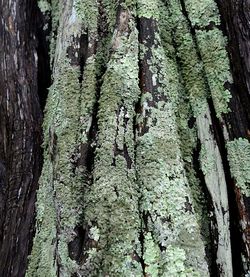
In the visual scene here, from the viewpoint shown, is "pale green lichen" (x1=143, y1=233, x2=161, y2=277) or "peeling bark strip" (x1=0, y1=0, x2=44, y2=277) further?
"peeling bark strip" (x1=0, y1=0, x2=44, y2=277)

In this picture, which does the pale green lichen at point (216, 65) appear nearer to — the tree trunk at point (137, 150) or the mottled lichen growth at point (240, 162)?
the tree trunk at point (137, 150)

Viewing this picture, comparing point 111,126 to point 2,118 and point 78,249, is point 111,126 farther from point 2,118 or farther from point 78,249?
point 2,118

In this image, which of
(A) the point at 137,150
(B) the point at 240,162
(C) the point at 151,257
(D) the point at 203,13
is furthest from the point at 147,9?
(C) the point at 151,257

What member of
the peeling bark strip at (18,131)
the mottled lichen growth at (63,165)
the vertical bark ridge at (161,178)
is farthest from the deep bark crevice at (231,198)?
the peeling bark strip at (18,131)

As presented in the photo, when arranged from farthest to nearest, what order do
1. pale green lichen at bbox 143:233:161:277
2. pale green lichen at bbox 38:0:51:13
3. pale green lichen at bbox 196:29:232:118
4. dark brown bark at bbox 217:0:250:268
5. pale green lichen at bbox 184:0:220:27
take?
pale green lichen at bbox 38:0:51:13
pale green lichen at bbox 184:0:220:27
pale green lichen at bbox 196:29:232:118
dark brown bark at bbox 217:0:250:268
pale green lichen at bbox 143:233:161:277

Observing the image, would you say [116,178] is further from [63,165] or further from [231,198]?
[231,198]

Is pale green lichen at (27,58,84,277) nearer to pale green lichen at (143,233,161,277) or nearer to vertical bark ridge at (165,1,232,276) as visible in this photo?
pale green lichen at (143,233,161,277)

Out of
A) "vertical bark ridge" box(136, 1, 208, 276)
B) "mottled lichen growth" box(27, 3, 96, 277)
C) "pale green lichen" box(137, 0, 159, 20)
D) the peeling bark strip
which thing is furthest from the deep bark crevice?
the peeling bark strip
